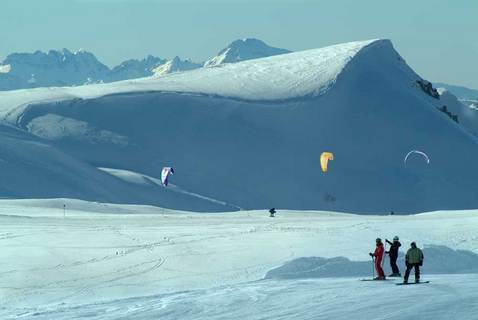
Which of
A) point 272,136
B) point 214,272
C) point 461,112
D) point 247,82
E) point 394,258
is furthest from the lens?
point 461,112

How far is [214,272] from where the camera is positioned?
26516 mm

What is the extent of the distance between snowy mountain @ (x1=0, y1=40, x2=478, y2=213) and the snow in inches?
1501

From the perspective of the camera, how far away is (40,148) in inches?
3172

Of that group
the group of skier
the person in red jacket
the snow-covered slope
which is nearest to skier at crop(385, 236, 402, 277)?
the group of skier

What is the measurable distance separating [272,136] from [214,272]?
66.4 m

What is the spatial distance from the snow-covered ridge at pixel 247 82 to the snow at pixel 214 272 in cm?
6035

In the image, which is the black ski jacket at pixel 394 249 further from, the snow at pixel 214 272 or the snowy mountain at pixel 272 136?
the snowy mountain at pixel 272 136

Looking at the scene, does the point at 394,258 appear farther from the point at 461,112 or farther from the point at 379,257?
the point at 461,112

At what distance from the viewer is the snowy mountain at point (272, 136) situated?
271ft

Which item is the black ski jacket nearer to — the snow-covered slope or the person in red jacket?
the person in red jacket

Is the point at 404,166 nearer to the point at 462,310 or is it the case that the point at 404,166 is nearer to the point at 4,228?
the point at 4,228

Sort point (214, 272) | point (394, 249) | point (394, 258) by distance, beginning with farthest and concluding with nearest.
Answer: point (214, 272), point (394, 258), point (394, 249)

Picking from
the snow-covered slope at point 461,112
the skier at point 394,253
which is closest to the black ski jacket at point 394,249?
the skier at point 394,253

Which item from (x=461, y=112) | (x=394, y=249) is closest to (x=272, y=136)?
(x=461, y=112)
